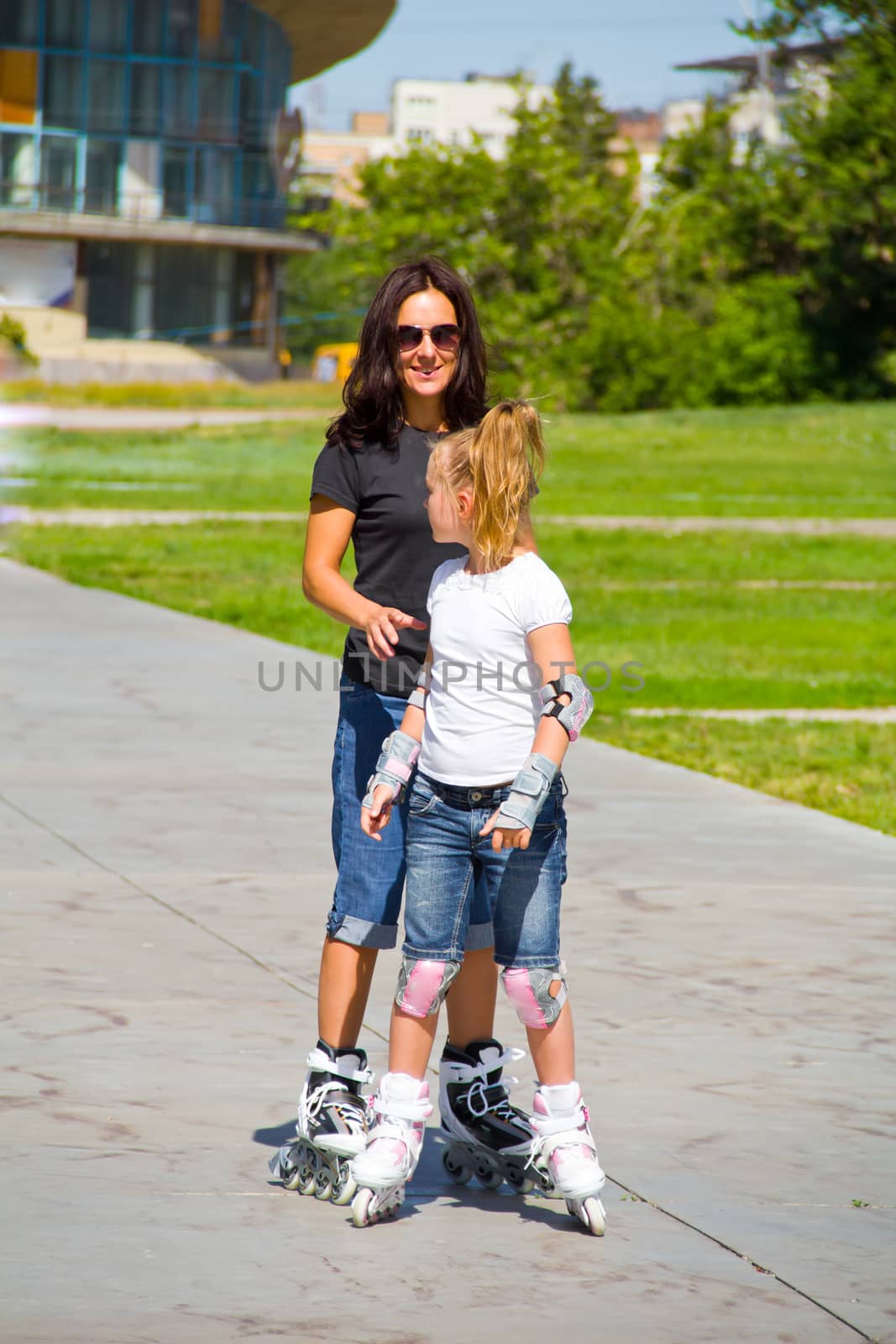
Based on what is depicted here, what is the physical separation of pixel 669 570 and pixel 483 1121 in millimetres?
13946

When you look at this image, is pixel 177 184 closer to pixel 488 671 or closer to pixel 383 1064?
pixel 383 1064

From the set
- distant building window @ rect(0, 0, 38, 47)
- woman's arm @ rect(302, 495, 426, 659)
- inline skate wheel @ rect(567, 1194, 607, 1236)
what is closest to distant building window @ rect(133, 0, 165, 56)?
distant building window @ rect(0, 0, 38, 47)

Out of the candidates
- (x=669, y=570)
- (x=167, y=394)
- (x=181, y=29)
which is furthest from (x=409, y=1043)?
(x=181, y=29)

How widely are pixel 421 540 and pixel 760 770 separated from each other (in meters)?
5.29

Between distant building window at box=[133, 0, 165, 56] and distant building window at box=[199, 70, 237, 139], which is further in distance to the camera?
distant building window at box=[199, 70, 237, 139]

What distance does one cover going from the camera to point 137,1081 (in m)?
4.51

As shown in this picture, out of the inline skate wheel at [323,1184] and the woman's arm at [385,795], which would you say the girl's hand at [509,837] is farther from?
the inline skate wheel at [323,1184]

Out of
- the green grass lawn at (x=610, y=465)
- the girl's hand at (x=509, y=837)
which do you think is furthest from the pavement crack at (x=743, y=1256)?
the green grass lawn at (x=610, y=465)

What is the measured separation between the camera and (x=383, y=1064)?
473 centimetres

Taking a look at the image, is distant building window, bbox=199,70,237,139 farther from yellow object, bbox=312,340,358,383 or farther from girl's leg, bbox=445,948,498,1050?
girl's leg, bbox=445,948,498,1050

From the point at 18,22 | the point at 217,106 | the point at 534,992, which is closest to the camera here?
the point at 534,992

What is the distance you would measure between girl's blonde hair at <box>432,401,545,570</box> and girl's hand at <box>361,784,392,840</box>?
48 cm

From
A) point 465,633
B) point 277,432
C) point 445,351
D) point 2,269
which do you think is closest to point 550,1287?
point 465,633

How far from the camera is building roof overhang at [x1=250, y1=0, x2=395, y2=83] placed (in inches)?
2653
